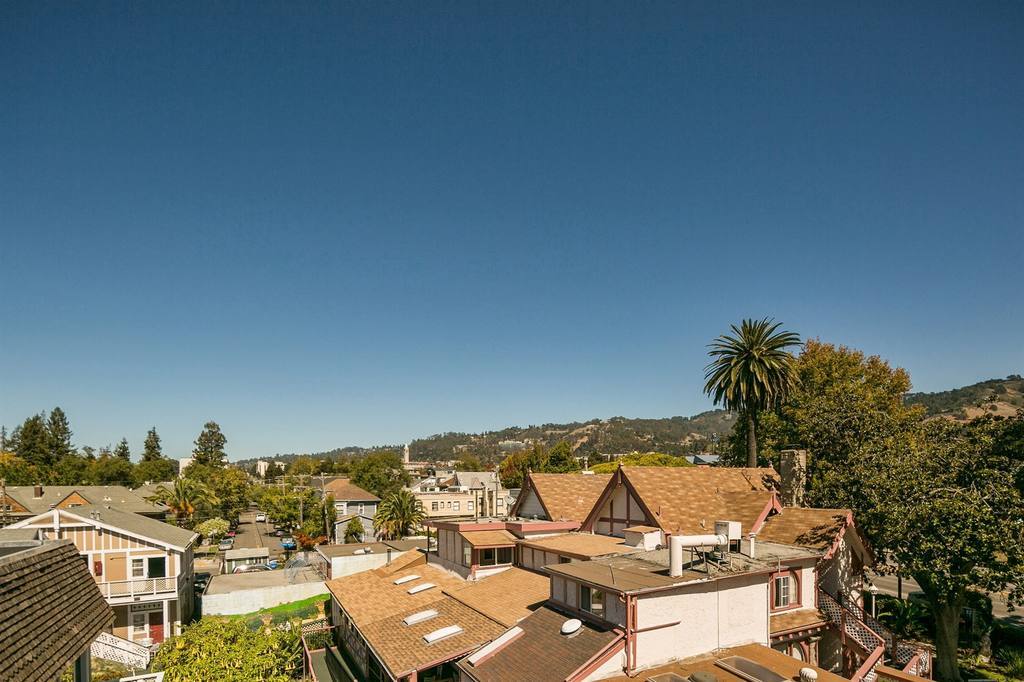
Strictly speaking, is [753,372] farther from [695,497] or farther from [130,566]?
[130,566]

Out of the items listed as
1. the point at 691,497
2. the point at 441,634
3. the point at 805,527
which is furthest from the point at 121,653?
the point at 805,527

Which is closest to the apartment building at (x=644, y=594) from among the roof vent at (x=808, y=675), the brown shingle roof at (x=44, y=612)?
the roof vent at (x=808, y=675)

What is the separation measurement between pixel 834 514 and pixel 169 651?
26525 mm

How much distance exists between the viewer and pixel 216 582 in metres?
42.7

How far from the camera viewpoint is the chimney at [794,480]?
3048 cm

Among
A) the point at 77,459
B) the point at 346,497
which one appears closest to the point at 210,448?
the point at 77,459

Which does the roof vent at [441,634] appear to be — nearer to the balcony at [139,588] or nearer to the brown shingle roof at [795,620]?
the brown shingle roof at [795,620]

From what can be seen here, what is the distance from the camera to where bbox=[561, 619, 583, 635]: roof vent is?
59.4 ft

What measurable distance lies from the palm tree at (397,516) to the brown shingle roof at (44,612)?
52.0m

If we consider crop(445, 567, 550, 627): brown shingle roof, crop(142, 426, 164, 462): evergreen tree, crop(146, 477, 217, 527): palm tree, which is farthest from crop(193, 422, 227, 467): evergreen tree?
crop(445, 567, 550, 627): brown shingle roof

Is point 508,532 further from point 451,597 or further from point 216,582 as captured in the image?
point 216,582

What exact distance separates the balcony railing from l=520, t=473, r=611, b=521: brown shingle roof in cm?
2162

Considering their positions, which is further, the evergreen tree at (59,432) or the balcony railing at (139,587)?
the evergreen tree at (59,432)

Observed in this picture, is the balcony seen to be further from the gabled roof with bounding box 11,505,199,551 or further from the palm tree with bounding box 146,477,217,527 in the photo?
the palm tree with bounding box 146,477,217,527
